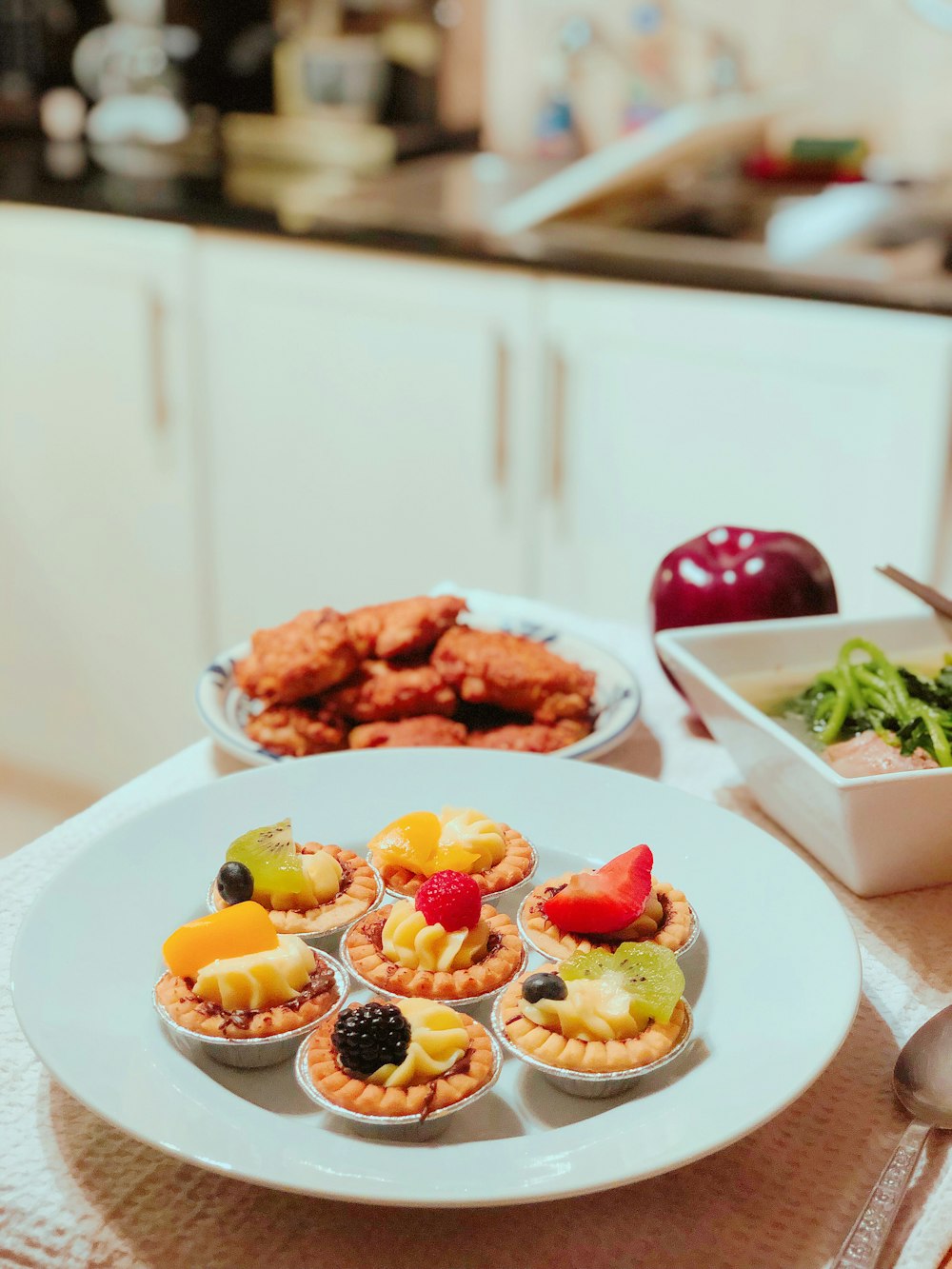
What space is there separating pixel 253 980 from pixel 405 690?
376 mm

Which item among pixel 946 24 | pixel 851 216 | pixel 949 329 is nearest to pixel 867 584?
pixel 949 329

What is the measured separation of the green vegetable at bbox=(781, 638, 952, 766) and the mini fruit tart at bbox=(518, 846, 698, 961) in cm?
23

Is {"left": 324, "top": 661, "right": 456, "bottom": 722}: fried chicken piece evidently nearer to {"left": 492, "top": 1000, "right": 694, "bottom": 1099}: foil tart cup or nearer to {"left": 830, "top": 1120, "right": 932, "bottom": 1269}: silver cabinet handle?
{"left": 492, "top": 1000, "right": 694, "bottom": 1099}: foil tart cup

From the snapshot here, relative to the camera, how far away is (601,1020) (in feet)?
2.03

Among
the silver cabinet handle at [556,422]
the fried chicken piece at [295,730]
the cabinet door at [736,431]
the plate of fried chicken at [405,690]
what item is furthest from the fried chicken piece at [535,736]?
the silver cabinet handle at [556,422]

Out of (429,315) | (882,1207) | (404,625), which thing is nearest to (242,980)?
(882,1207)

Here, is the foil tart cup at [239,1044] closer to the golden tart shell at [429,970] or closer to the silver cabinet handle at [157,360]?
the golden tart shell at [429,970]

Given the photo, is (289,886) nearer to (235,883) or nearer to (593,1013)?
(235,883)

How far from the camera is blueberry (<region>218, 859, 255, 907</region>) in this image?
0.71 m

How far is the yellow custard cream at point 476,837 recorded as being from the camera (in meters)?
0.77

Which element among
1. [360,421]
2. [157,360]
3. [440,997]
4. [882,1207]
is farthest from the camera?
[157,360]

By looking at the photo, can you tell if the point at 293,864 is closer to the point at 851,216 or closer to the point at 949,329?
the point at 949,329

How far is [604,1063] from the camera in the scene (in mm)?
607

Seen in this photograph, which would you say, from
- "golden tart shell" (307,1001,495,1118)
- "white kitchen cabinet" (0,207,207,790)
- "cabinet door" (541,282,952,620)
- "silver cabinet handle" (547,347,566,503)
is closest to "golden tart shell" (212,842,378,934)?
"golden tart shell" (307,1001,495,1118)
